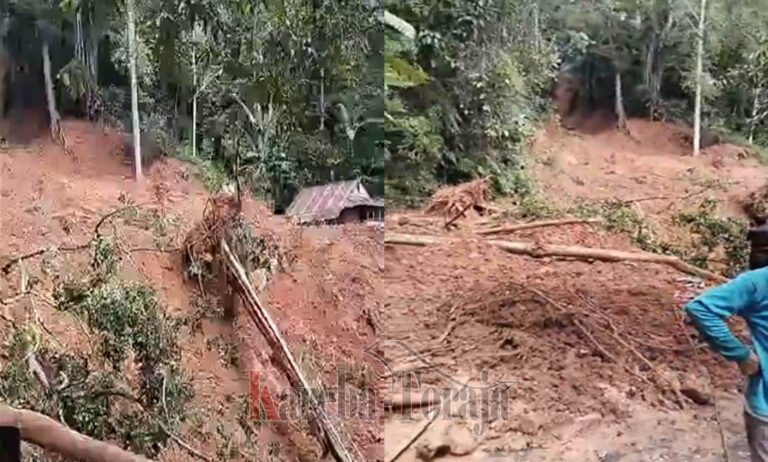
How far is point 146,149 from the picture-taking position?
1.85 meters

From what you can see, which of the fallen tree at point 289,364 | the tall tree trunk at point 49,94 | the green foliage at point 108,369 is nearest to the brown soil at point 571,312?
the fallen tree at point 289,364

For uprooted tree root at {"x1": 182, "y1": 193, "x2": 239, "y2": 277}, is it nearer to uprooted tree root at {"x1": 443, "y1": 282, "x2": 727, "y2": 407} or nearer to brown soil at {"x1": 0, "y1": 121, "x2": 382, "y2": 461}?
brown soil at {"x1": 0, "y1": 121, "x2": 382, "y2": 461}

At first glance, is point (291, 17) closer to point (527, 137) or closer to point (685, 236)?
point (527, 137)

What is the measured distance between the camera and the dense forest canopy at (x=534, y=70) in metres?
1.99

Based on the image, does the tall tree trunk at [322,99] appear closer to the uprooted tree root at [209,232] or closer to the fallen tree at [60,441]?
the uprooted tree root at [209,232]

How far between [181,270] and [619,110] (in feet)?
3.32

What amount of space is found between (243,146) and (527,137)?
0.63 m

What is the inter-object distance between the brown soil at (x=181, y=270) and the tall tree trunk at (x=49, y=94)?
23mm

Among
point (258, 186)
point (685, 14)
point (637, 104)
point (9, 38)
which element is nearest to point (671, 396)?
point (637, 104)

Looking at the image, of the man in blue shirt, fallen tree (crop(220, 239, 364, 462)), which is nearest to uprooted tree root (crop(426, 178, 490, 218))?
fallen tree (crop(220, 239, 364, 462))

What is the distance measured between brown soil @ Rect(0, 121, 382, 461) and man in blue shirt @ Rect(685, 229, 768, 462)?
72 centimetres

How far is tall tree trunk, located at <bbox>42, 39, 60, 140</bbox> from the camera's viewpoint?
1802mm

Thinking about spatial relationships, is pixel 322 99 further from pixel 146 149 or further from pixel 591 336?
pixel 591 336

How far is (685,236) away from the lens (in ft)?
6.84
